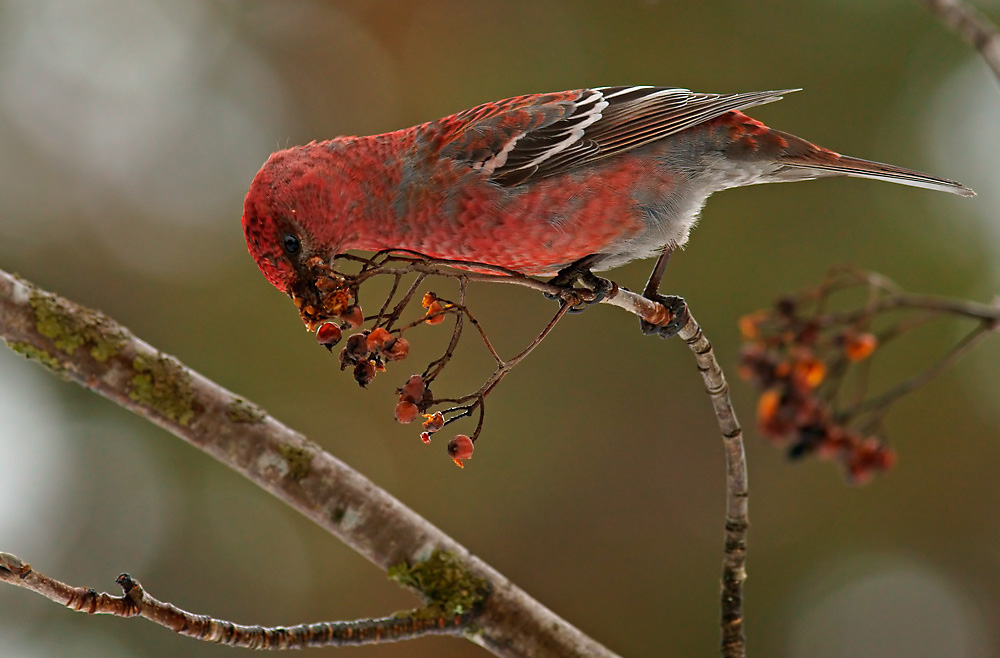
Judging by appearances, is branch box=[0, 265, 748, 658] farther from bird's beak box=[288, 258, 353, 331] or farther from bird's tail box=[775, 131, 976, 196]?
bird's tail box=[775, 131, 976, 196]

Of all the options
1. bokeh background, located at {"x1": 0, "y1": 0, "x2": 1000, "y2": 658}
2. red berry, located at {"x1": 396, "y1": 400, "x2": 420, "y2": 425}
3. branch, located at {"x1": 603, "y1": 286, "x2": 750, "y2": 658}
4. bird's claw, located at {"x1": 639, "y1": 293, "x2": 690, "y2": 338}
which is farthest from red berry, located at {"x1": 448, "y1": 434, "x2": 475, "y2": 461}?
bokeh background, located at {"x1": 0, "y1": 0, "x2": 1000, "y2": 658}

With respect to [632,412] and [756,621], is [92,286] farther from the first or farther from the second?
[756,621]

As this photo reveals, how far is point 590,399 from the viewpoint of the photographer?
4762mm

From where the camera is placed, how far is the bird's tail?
260cm

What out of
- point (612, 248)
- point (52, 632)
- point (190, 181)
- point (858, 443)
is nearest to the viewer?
point (858, 443)

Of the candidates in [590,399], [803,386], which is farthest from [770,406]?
[590,399]

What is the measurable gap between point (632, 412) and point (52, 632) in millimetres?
3202

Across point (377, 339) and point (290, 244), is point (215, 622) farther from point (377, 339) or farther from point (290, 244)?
point (290, 244)

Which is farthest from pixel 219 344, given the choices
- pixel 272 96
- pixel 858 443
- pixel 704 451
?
pixel 858 443

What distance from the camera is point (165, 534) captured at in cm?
459

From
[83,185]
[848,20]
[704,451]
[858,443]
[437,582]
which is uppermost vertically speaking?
[848,20]

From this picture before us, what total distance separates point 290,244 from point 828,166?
1.75m

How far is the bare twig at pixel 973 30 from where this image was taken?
1.84 meters

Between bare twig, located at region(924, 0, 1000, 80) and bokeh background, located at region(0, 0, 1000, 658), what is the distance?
2.41 metres
